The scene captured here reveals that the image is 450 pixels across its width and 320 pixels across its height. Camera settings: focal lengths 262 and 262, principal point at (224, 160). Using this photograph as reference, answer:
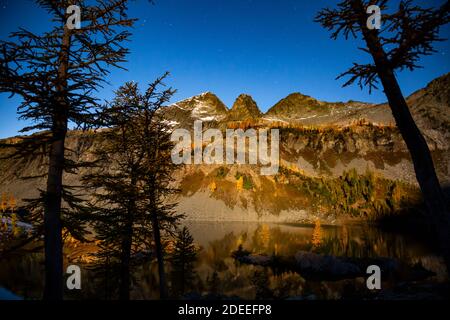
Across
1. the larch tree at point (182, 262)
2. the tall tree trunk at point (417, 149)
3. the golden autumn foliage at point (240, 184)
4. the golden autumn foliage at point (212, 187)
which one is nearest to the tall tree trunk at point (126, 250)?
the larch tree at point (182, 262)

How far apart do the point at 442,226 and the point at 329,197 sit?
148 metres

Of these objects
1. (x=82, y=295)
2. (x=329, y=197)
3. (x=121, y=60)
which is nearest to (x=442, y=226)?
(x=121, y=60)

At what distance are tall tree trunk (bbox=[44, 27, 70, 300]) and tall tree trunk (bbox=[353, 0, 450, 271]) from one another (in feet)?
26.5

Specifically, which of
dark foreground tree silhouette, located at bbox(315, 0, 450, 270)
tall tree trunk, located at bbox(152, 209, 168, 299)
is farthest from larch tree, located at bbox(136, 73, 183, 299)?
dark foreground tree silhouette, located at bbox(315, 0, 450, 270)

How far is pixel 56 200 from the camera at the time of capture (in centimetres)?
756

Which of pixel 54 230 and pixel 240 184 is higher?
pixel 240 184

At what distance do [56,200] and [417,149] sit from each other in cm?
951

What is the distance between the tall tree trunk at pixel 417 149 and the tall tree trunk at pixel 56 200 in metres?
8.09

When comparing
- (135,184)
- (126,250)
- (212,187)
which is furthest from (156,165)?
(212,187)

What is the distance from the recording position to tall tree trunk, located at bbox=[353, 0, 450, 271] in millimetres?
5746

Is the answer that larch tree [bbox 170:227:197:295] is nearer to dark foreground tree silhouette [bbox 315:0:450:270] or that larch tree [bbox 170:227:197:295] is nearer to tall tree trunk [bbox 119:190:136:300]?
tall tree trunk [bbox 119:190:136:300]

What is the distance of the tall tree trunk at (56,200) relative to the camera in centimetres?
700

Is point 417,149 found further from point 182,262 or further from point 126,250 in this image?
point 182,262

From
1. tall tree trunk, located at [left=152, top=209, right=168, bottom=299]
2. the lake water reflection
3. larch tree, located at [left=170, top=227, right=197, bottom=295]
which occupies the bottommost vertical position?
the lake water reflection
